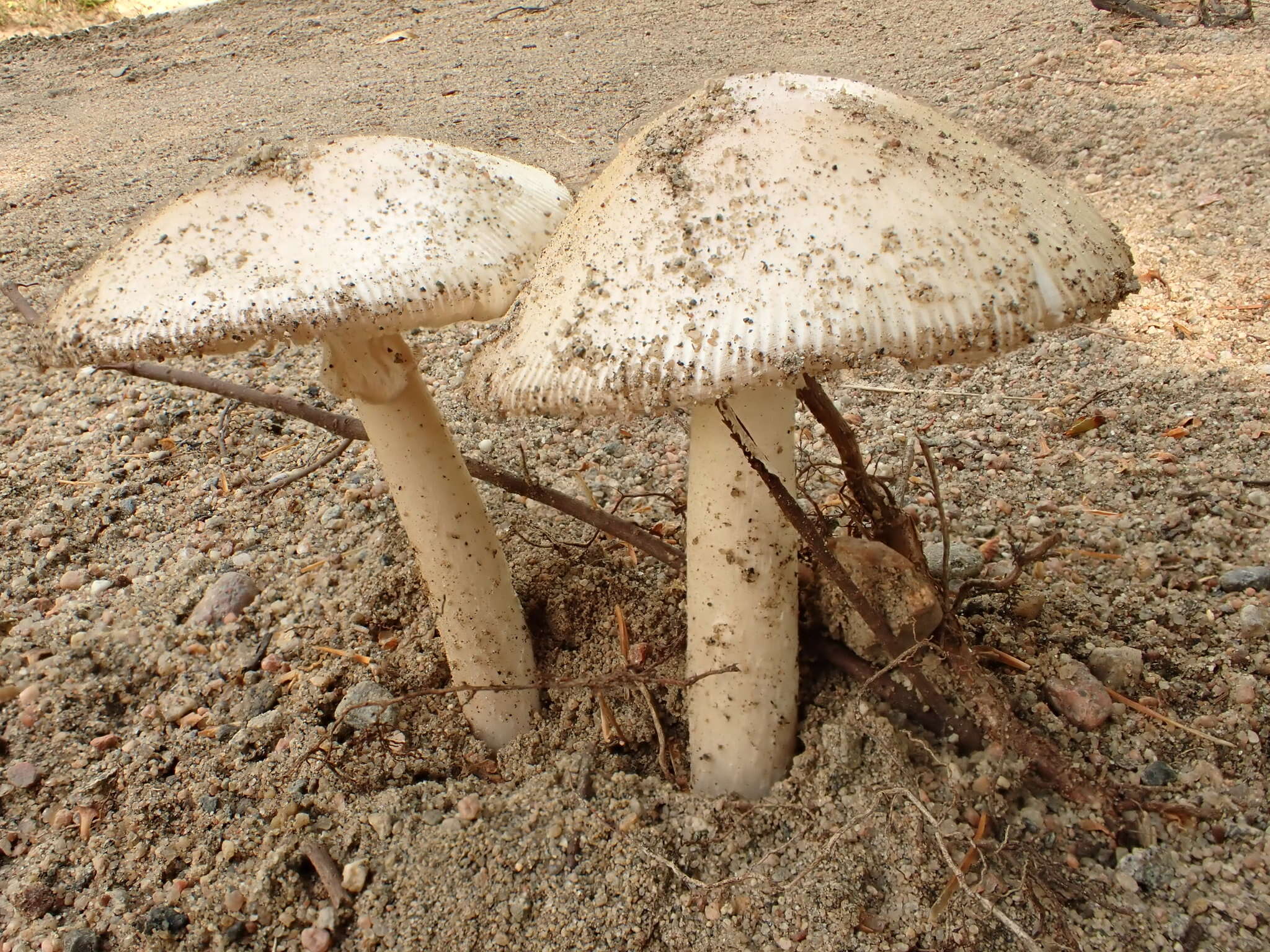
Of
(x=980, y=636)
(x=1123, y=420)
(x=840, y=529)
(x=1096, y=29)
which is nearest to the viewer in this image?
(x=980, y=636)

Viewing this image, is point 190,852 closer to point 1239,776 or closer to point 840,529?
point 840,529

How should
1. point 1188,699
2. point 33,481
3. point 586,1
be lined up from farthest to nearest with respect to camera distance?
→ point 586,1 < point 33,481 < point 1188,699

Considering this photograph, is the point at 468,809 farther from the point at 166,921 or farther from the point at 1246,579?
the point at 1246,579

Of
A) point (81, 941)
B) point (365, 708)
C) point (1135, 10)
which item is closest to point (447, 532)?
point (365, 708)

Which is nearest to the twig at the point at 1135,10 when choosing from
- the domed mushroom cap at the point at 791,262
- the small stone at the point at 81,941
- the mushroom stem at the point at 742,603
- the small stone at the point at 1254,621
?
the small stone at the point at 1254,621

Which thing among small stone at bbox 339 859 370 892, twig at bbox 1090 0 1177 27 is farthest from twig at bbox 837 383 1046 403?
twig at bbox 1090 0 1177 27

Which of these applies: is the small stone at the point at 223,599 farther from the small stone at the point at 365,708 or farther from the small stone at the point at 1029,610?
the small stone at the point at 1029,610

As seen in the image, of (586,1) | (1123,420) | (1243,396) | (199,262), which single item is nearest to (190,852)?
(199,262)
